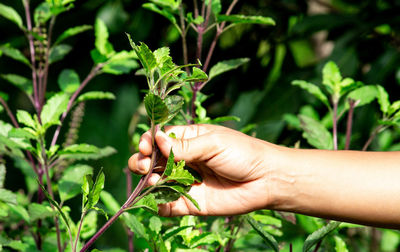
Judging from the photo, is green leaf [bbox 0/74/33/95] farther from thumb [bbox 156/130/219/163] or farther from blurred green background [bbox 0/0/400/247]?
blurred green background [bbox 0/0/400/247]

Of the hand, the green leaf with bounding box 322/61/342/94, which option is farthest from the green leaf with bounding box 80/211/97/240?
the green leaf with bounding box 322/61/342/94

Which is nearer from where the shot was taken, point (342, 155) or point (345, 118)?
point (342, 155)

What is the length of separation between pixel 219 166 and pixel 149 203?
25cm

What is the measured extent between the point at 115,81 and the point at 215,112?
0.73m

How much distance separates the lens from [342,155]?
880 mm

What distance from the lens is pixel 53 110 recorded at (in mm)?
874

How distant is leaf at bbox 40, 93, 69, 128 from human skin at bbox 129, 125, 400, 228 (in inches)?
9.0

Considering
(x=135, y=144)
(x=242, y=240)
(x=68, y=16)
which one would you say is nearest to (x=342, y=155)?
(x=242, y=240)

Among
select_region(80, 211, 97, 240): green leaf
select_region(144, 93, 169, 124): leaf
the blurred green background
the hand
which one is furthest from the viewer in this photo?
the blurred green background

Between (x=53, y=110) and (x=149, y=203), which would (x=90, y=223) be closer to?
(x=53, y=110)

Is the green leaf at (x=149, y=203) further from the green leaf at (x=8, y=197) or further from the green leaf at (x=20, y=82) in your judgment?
the green leaf at (x=20, y=82)

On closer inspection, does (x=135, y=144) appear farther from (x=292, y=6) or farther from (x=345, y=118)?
(x=292, y=6)

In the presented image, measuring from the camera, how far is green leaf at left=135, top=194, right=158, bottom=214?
0.60 meters

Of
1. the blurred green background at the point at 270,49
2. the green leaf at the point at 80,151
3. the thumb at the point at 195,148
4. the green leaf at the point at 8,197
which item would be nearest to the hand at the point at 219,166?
the thumb at the point at 195,148
